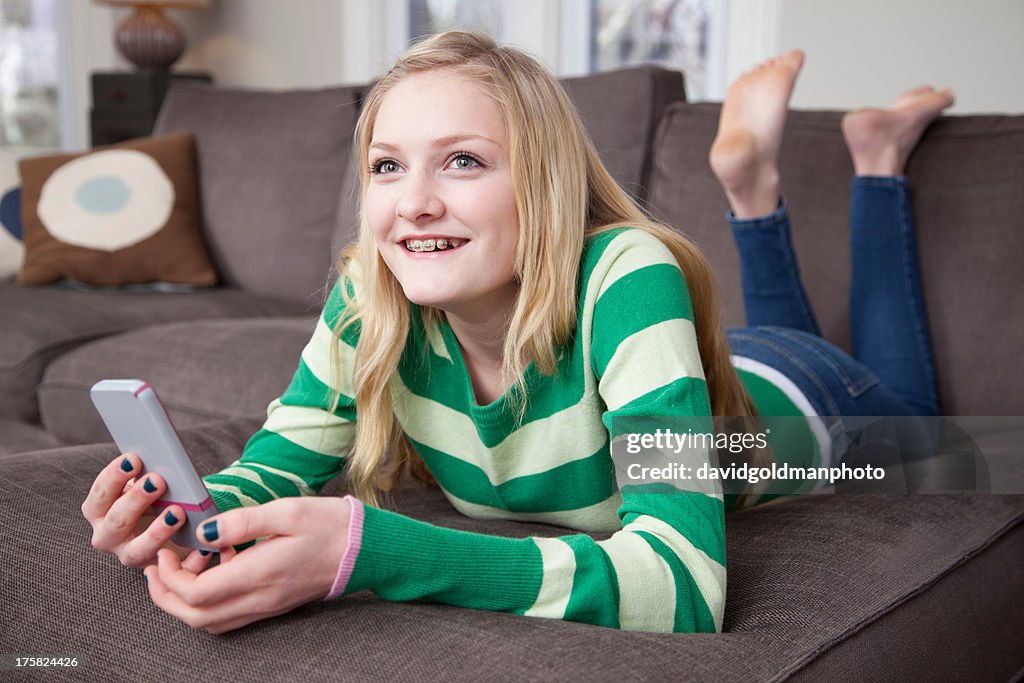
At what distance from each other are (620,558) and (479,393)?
332mm

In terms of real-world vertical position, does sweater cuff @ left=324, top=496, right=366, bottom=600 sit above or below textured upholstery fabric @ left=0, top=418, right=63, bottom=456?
above

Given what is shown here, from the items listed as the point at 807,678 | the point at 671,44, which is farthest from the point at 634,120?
Result: the point at 671,44

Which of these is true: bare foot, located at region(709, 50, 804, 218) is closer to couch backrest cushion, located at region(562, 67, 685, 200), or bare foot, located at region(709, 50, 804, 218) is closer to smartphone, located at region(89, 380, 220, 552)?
couch backrest cushion, located at region(562, 67, 685, 200)

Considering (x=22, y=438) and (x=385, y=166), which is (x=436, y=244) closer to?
(x=385, y=166)

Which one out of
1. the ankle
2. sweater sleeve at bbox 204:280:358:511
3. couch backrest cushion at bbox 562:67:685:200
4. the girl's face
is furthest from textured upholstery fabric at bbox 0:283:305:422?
the girl's face

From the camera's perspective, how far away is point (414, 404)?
1180 mm

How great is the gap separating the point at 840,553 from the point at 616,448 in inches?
10.8

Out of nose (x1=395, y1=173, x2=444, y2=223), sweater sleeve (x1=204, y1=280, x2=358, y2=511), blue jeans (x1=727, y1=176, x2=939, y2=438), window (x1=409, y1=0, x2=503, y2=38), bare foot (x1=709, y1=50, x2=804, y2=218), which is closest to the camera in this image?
nose (x1=395, y1=173, x2=444, y2=223)

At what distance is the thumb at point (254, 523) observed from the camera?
0.76 metres

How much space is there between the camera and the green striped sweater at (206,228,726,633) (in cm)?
85

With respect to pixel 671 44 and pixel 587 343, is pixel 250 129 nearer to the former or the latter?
pixel 671 44

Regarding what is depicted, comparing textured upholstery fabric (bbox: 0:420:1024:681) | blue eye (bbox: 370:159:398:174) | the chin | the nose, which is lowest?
textured upholstery fabric (bbox: 0:420:1024:681)

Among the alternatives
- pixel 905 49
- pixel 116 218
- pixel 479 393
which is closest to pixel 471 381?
pixel 479 393

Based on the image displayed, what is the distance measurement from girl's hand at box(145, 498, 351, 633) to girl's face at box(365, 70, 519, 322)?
268 millimetres
